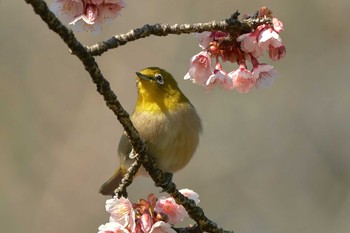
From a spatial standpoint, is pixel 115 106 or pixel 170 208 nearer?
pixel 115 106

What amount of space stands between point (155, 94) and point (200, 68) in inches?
52.4

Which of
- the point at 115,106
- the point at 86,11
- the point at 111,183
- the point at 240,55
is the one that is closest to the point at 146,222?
the point at 115,106

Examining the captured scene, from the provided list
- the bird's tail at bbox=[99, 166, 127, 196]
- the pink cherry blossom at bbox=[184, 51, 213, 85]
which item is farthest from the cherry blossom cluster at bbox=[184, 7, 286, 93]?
the bird's tail at bbox=[99, 166, 127, 196]

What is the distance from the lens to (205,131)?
7344 mm

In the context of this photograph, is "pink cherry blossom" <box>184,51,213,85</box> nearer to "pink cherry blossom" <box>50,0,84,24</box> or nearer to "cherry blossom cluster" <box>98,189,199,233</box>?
"cherry blossom cluster" <box>98,189,199,233</box>

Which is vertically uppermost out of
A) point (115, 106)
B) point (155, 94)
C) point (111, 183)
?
point (155, 94)

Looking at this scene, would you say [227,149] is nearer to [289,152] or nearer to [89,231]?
[289,152]

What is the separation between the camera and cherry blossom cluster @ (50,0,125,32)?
2934mm

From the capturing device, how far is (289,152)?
24.3ft

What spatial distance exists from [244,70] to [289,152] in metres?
4.13

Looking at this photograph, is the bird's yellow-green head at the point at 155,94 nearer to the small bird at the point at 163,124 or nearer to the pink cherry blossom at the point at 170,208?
the small bird at the point at 163,124

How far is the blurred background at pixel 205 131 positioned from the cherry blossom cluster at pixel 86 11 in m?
4.13

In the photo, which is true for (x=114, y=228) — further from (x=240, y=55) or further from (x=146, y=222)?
(x=240, y=55)

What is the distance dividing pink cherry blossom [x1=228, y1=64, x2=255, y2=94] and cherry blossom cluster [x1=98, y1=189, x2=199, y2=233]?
1.91ft
